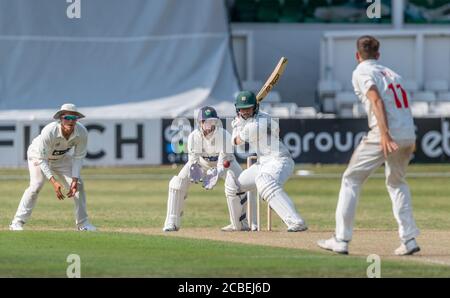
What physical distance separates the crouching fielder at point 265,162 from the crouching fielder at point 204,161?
34cm

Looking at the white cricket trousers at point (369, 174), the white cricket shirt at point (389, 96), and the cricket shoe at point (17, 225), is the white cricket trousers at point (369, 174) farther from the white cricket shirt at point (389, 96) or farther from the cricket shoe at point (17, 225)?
the cricket shoe at point (17, 225)

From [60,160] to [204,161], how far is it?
184cm

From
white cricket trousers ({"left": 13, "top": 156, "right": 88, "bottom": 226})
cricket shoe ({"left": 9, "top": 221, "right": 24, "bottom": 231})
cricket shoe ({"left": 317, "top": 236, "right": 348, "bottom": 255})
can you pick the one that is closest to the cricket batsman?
cricket shoe ({"left": 317, "top": 236, "right": 348, "bottom": 255})

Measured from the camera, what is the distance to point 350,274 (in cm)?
1185

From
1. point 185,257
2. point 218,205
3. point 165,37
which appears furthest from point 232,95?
point 185,257

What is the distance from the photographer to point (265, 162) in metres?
15.6

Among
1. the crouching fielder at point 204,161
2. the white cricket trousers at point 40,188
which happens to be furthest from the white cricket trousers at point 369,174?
the white cricket trousers at point 40,188

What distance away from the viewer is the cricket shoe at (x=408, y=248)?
42.8 ft

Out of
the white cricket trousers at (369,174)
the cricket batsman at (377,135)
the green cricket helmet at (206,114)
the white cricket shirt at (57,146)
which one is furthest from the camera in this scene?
the white cricket shirt at (57,146)

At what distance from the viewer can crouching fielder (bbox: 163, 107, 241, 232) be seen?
1620 cm

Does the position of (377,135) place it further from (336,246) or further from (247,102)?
(247,102)

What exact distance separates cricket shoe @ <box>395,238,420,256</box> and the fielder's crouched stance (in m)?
4.78

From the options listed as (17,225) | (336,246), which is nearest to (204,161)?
(17,225)

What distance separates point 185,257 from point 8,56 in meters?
23.9
